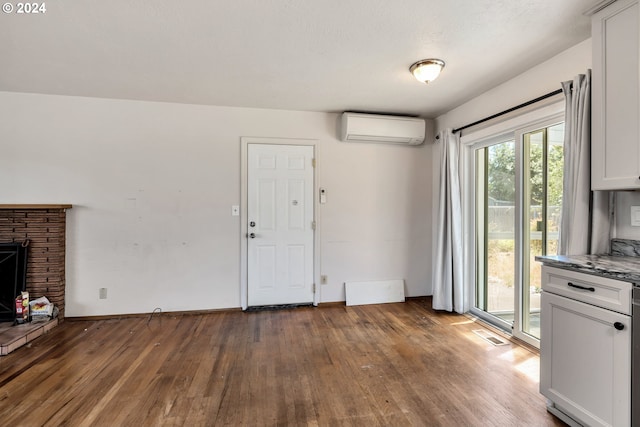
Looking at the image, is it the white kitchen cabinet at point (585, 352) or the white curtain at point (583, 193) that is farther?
the white curtain at point (583, 193)

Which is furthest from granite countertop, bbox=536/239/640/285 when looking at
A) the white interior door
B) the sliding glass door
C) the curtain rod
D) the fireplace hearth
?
the fireplace hearth

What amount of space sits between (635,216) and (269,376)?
8.58ft

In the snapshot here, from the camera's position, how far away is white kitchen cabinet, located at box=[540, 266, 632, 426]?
1.34 meters

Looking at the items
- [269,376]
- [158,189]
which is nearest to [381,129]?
[158,189]

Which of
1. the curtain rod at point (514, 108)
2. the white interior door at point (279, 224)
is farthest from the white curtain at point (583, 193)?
the white interior door at point (279, 224)

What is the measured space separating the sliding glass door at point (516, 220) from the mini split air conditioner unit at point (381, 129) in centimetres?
79

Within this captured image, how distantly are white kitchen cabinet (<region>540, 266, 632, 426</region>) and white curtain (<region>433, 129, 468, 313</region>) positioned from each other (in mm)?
1573

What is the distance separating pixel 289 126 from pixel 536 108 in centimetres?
249

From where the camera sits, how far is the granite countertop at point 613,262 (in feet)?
4.48

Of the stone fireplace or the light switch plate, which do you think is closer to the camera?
the light switch plate

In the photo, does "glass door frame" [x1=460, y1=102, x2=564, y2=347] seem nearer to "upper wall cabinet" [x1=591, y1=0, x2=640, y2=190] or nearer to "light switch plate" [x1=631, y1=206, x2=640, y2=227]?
"upper wall cabinet" [x1=591, y1=0, x2=640, y2=190]

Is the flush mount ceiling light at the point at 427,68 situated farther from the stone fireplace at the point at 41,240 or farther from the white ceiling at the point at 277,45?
the stone fireplace at the point at 41,240

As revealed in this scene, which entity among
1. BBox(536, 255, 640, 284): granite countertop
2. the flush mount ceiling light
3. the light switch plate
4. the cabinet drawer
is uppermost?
the flush mount ceiling light

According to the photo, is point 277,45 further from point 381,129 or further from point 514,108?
point 514,108
